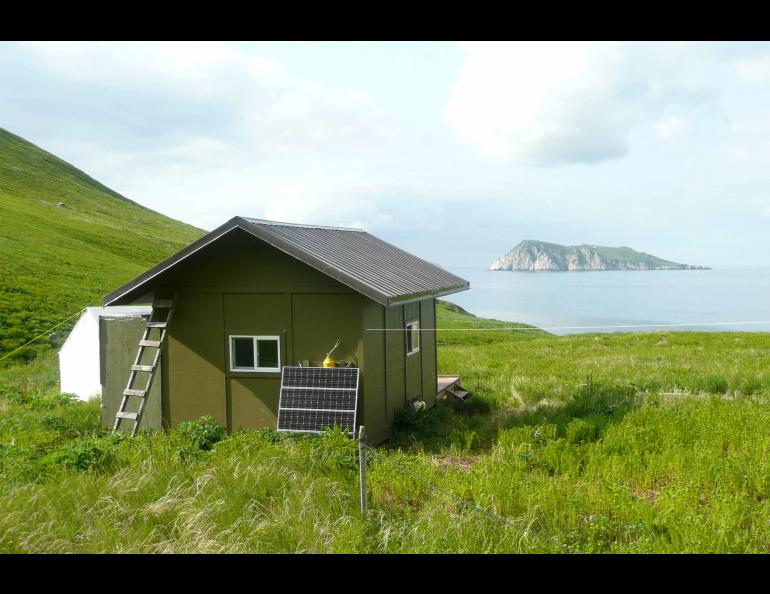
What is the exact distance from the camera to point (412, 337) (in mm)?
15641

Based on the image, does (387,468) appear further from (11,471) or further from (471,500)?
(11,471)

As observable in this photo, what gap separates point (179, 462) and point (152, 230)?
293 ft

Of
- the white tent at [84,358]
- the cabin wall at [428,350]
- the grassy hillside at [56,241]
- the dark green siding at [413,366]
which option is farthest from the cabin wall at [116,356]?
the grassy hillside at [56,241]

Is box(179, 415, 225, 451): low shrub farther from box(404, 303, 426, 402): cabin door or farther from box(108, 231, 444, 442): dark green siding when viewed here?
box(404, 303, 426, 402): cabin door

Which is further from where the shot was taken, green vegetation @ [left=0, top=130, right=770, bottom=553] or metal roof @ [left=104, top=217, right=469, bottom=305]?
metal roof @ [left=104, top=217, right=469, bottom=305]

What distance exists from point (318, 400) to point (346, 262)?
2851 millimetres

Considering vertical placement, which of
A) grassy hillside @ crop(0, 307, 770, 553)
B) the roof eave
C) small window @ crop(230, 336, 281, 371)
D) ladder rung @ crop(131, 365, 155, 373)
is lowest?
grassy hillside @ crop(0, 307, 770, 553)

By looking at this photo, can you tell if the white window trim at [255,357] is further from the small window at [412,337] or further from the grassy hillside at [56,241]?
the grassy hillside at [56,241]

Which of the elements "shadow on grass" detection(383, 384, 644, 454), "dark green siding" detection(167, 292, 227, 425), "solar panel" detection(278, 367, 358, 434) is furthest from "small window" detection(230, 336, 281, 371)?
"shadow on grass" detection(383, 384, 644, 454)

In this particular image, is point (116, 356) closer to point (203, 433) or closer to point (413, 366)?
point (203, 433)

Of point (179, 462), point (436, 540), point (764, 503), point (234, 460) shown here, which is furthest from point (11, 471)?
point (764, 503)

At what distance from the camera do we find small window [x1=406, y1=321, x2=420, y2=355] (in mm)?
15289

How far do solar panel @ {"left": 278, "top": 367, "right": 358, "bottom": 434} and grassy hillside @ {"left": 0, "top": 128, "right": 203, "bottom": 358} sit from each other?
A: 20.4 metres

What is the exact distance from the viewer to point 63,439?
13.6m
